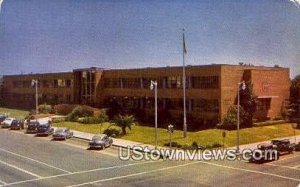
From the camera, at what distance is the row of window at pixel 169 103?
140 feet

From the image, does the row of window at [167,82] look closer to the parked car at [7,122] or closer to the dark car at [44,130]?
the dark car at [44,130]

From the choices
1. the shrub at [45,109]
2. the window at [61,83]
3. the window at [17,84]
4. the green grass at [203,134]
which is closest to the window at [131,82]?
the shrub at [45,109]

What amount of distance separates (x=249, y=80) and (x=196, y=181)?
23.6m

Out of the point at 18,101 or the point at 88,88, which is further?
the point at 18,101

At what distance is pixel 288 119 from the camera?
43.5m

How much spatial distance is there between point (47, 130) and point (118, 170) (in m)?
15.7

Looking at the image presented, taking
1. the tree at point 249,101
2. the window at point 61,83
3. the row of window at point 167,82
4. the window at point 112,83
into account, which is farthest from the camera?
the window at point 61,83

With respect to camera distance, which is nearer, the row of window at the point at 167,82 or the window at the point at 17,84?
the row of window at the point at 167,82

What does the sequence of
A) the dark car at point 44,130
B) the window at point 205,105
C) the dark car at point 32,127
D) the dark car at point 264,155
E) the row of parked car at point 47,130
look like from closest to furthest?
the dark car at point 264,155 < the row of parked car at point 47,130 < the dark car at point 44,130 < the dark car at point 32,127 < the window at point 205,105

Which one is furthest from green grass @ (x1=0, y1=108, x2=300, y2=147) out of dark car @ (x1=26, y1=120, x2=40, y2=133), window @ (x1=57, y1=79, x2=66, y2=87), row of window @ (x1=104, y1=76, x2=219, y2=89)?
window @ (x1=57, y1=79, x2=66, y2=87)

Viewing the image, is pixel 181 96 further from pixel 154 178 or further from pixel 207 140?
pixel 154 178

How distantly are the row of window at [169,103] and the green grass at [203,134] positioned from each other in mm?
4349

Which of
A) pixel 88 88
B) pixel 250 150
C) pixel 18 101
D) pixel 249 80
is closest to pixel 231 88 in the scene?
pixel 249 80

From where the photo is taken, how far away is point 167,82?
47.4 metres
